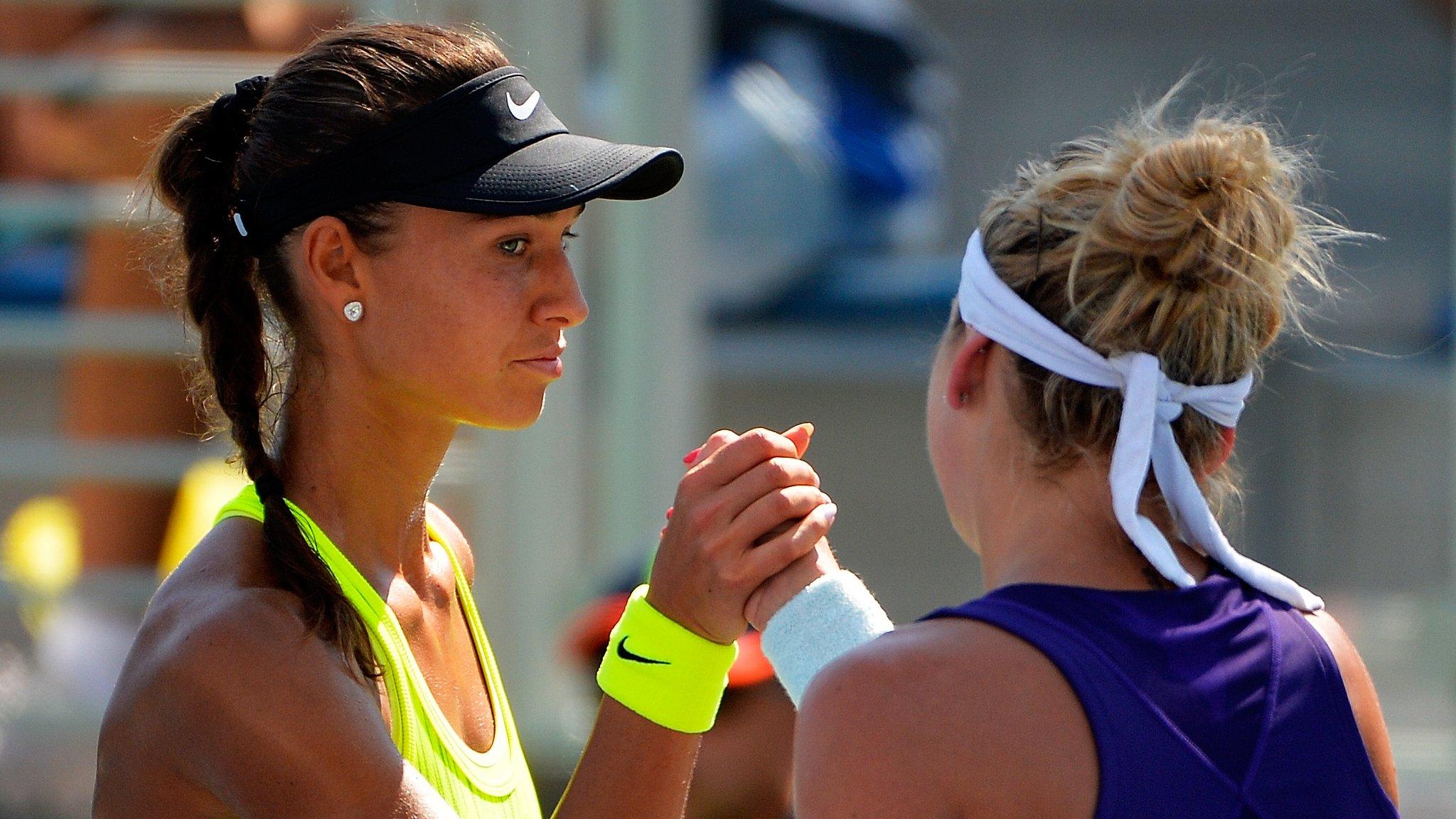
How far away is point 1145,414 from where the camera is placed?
152cm

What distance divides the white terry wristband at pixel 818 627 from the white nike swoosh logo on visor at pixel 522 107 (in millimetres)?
572

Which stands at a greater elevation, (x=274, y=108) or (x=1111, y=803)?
(x=274, y=108)

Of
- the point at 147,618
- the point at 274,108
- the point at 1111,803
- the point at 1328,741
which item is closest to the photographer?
the point at 1111,803

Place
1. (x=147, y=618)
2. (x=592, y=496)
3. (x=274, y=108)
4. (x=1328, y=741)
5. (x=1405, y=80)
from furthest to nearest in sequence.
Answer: (x=1405, y=80) < (x=592, y=496) < (x=274, y=108) < (x=147, y=618) < (x=1328, y=741)

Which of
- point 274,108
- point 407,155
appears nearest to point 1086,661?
point 407,155

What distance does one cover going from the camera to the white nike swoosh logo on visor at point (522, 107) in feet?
5.84

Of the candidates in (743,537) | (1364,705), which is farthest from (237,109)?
(1364,705)

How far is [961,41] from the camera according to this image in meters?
14.9

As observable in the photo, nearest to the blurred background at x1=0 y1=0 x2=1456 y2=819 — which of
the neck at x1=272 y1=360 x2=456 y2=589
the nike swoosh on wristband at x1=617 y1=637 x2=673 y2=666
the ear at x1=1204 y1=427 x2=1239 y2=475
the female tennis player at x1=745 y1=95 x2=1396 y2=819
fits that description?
the ear at x1=1204 y1=427 x2=1239 y2=475

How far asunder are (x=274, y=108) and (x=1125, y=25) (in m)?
13.8

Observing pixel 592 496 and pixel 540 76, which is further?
pixel 592 496

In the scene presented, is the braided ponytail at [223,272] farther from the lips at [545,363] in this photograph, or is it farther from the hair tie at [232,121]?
the lips at [545,363]

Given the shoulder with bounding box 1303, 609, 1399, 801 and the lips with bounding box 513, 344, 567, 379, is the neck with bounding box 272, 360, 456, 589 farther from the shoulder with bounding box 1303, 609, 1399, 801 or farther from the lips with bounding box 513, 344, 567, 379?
the shoulder with bounding box 1303, 609, 1399, 801

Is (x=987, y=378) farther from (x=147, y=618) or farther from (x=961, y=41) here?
(x=961, y=41)
